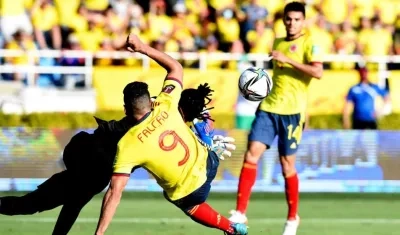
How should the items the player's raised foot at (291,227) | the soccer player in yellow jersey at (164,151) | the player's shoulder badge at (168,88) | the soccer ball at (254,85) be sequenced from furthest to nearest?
1. the player's raised foot at (291,227)
2. the soccer ball at (254,85)
3. the player's shoulder badge at (168,88)
4. the soccer player in yellow jersey at (164,151)

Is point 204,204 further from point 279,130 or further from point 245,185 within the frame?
point 279,130

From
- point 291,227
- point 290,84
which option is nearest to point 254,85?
point 290,84

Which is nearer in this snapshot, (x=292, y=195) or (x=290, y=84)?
(x=292, y=195)

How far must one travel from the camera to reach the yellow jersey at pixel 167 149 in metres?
8.29

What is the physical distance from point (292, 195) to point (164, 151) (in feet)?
9.43

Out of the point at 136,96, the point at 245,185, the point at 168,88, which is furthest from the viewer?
the point at 245,185

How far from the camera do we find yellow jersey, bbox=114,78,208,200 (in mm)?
8289

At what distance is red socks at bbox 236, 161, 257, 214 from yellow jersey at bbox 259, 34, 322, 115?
2.12 ft

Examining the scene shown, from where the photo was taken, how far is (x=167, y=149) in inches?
332

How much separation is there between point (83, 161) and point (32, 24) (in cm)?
1076

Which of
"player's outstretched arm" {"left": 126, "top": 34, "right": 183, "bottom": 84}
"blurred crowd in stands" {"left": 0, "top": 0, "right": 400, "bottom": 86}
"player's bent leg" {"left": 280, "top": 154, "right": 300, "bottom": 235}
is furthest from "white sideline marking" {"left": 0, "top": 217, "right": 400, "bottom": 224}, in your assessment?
"blurred crowd in stands" {"left": 0, "top": 0, "right": 400, "bottom": 86}

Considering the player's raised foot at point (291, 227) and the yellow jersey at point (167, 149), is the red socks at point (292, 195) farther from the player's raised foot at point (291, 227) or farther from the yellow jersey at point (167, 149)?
the yellow jersey at point (167, 149)

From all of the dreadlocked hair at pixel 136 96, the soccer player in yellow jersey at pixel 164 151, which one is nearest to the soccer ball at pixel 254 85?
the soccer player in yellow jersey at pixel 164 151

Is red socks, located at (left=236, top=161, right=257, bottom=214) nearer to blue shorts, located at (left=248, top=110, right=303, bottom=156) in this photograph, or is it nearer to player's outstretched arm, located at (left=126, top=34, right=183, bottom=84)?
blue shorts, located at (left=248, top=110, right=303, bottom=156)
